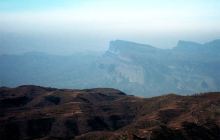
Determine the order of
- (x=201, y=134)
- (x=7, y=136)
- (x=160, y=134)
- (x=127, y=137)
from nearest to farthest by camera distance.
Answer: (x=127, y=137)
(x=160, y=134)
(x=201, y=134)
(x=7, y=136)

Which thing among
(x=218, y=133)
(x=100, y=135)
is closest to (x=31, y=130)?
(x=100, y=135)

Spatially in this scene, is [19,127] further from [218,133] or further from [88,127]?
[218,133]

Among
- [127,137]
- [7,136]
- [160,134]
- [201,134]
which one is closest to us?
[127,137]

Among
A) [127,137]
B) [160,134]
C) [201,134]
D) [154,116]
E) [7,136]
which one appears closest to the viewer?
[127,137]

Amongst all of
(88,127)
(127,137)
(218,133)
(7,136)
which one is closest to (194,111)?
(218,133)

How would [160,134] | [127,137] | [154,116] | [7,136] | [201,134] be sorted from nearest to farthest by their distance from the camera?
[127,137]
[160,134]
[201,134]
[7,136]
[154,116]

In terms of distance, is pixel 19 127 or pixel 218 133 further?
pixel 19 127

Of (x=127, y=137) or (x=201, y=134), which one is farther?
(x=201, y=134)

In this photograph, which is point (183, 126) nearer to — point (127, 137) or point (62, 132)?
point (127, 137)
